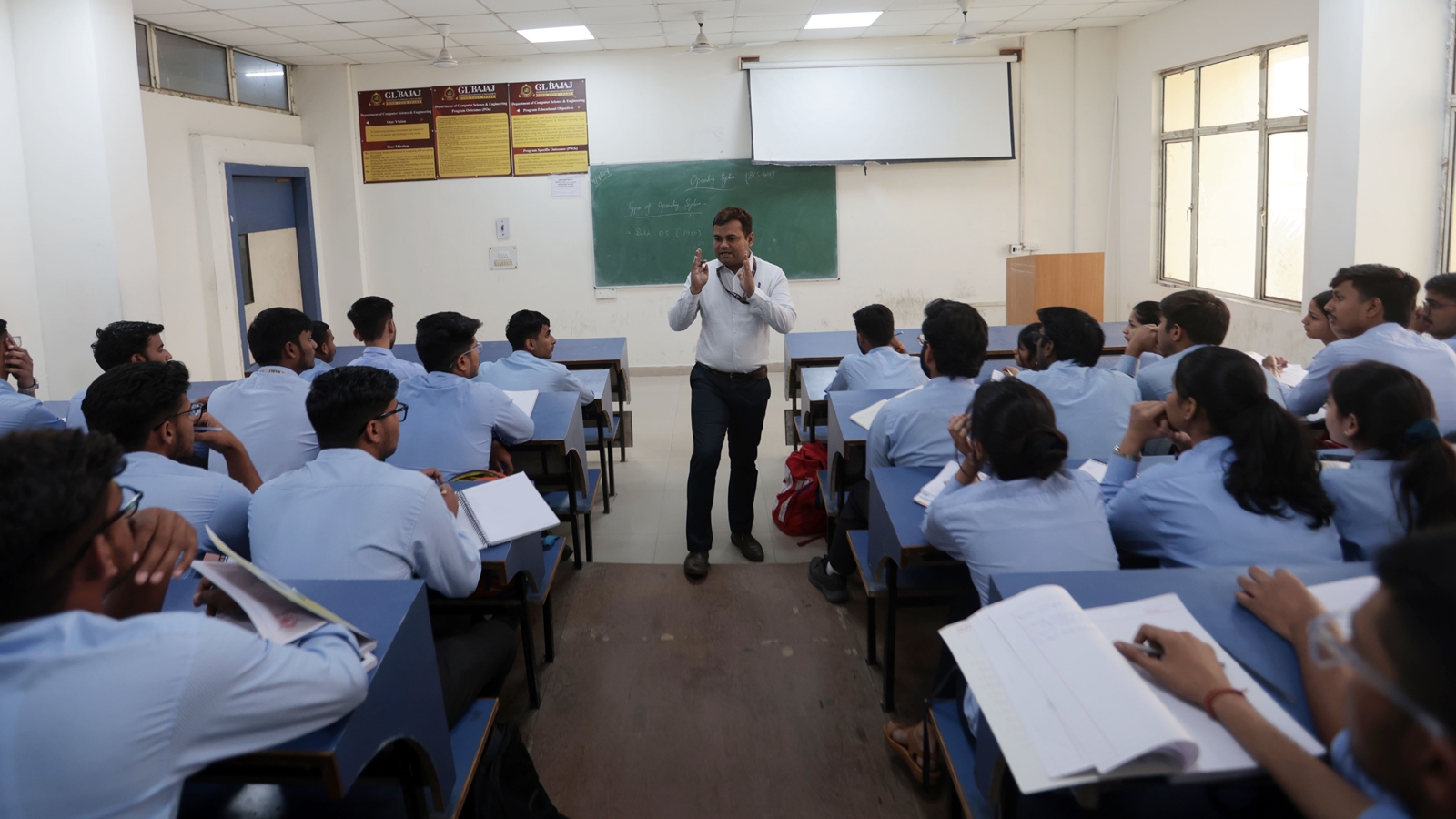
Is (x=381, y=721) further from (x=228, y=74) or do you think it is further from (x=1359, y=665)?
(x=228, y=74)

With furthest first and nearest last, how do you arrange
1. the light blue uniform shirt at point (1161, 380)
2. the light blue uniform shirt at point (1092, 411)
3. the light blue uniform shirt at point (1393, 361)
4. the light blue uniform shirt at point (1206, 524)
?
the light blue uniform shirt at point (1161, 380)
the light blue uniform shirt at point (1393, 361)
the light blue uniform shirt at point (1092, 411)
the light blue uniform shirt at point (1206, 524)

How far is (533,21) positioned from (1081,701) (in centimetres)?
624

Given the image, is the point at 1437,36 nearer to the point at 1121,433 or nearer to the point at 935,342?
the point at 1121,433

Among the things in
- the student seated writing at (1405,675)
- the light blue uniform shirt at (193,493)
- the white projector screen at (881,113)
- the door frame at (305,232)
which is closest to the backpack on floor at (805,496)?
the light blue uniform shirt at (193,493)

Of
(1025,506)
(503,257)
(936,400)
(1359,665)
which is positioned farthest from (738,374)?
(503,257)

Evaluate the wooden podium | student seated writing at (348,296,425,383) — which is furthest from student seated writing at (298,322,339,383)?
the wooden podium

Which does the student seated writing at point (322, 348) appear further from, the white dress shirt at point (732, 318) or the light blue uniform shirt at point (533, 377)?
the white dress shirt at point (732, 318)

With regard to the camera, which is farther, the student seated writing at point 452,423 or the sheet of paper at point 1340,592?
the student seated writing at point 452,423

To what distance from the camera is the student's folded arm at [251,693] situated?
1.10m

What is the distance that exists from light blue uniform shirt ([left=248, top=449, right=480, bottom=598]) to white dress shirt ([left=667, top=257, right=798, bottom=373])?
5.96 feet

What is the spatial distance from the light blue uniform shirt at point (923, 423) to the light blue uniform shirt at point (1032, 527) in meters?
0.85

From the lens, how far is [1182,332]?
11.0 feet

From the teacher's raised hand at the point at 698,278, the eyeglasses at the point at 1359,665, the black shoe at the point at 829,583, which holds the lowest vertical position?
the black shoe at the point at 829,583

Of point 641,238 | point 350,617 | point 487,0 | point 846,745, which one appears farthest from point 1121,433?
point 641,238
